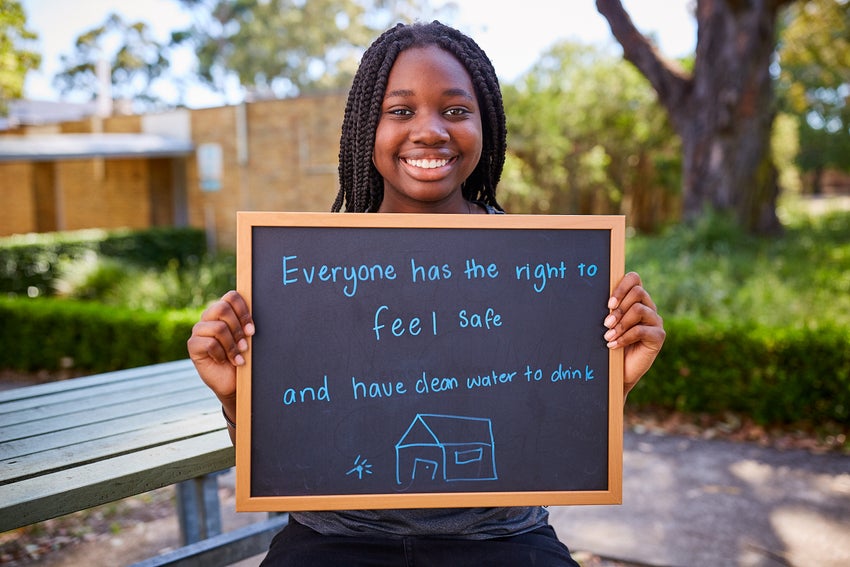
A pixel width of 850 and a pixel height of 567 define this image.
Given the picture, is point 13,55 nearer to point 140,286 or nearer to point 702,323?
point 140,286

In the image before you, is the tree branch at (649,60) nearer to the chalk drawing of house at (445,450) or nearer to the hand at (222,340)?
the chalk drawing of house at (445,450)

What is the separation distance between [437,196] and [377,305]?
472 mm

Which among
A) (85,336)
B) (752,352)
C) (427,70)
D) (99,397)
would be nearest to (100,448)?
(99,397)

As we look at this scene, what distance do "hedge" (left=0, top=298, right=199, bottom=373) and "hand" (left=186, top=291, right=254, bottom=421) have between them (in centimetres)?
510

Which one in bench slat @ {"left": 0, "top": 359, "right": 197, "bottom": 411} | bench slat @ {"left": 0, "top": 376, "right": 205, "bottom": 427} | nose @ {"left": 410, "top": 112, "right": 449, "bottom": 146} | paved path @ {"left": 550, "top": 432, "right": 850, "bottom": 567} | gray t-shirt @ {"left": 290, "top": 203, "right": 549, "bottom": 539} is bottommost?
paved path @ {"left": 550, "top": 432, "right": 850, "bottom": 567}

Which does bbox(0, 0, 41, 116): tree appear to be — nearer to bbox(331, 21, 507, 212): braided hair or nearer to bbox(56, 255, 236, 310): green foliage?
bbox(56, 255, 236, 310): green foliage

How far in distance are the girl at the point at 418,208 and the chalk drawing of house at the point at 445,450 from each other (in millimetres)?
185

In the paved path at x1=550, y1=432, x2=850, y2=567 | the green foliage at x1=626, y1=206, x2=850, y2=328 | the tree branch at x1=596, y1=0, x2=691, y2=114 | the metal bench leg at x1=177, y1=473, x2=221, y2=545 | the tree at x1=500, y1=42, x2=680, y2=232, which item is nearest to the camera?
the metal bench leg at x1=177, y1=473, x2=221, y2=545

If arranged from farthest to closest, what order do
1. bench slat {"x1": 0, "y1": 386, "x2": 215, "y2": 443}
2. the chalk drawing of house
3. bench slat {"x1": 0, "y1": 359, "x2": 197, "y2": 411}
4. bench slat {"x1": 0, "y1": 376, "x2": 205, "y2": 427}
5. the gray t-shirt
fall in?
bench slat {"x1": 0, "y1": 359, "x2": 197, "y2": 411}, bench slat {"x1": 0, "y1": 376, "x2": 205, "y2": 427}, bench slat {"x1": 0, "y1": 386, "x2": 215, "y2": 443}, the gray t-shirt, the chalk drawing of house

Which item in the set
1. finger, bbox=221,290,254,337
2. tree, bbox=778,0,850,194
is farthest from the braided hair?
tree, bbox=778,0,850,194

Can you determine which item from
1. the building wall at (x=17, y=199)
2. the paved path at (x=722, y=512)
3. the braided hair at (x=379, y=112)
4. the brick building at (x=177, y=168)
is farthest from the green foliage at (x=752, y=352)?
the building wall at (x=17, y=199)

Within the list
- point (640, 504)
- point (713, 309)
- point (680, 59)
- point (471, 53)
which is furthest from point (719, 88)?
point (680, 59)

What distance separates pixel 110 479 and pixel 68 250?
36.4 feet

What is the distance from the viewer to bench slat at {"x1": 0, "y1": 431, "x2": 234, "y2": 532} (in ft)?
5.28
